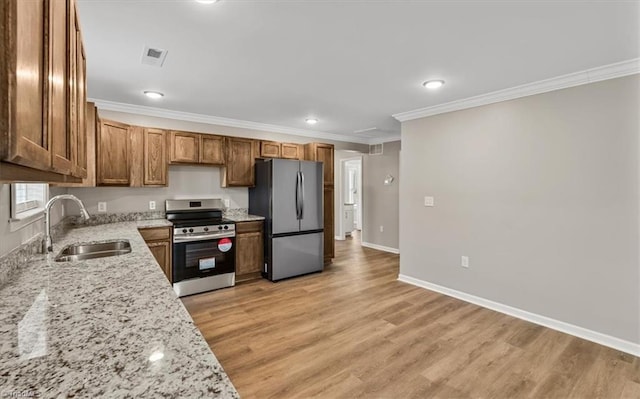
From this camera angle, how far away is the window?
1.64 m

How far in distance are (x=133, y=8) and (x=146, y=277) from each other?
5.10 ft

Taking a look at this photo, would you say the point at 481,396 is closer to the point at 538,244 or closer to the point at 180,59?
the point at 538,244

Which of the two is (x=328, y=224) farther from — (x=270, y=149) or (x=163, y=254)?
(x=163, y=254)

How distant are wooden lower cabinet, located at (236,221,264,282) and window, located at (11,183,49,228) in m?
2.12

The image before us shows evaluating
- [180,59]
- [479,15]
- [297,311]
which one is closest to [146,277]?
[180,59]

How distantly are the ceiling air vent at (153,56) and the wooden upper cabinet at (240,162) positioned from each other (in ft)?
6.11

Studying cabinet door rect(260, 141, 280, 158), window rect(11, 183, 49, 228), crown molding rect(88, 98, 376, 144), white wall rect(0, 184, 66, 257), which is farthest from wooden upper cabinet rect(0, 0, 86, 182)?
cabinet door rect(260, 141, 280, 158)

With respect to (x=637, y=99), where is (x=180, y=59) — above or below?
above

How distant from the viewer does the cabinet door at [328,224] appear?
524 cm

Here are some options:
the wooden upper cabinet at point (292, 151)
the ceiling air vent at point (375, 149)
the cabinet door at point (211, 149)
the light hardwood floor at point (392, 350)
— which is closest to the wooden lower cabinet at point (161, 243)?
the light hardwood floor at point (392, 350)

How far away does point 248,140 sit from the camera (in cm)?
453

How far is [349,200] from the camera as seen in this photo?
31.4 ft

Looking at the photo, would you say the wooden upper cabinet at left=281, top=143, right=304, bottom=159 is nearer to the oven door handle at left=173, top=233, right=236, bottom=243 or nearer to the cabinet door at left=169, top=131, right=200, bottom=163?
the cabinet door at left=169, top=131, right=200, bottom=163

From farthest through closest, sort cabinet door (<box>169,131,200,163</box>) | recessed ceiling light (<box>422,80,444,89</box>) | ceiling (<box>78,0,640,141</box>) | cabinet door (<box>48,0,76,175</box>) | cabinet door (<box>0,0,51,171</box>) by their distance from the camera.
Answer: cabinet door (<box>169,131,200,163</box>) < recessed ceiling light (<box>422,80,444,89</box>) < ceiling (<box>78,0,640,141</box>) < cabinet door (<box>48,0,76,175</box>) < cabinet door (<box>0,0,51,171</box>)
